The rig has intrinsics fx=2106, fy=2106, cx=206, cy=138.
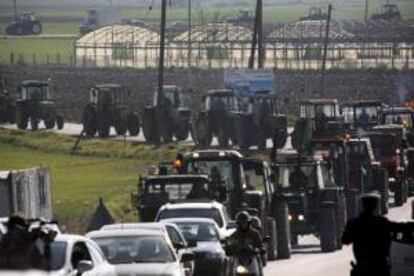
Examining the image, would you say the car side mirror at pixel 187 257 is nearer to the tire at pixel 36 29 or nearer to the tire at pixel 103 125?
the tire at pixel 103 125

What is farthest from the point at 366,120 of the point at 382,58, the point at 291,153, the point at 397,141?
the point at 382,58

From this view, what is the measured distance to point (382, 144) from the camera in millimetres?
54781

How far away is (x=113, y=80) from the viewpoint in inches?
4776

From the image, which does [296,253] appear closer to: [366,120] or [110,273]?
[110,273]

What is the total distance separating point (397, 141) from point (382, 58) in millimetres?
75583

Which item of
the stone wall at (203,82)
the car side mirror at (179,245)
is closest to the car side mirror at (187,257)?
the car side mirror at (179,245)

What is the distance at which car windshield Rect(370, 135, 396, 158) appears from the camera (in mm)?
54344

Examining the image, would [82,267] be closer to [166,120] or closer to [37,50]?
[166,120]

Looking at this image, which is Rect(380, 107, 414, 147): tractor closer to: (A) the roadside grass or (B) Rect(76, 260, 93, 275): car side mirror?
(B) Rect(76, 260, 93, 275): car side mirror

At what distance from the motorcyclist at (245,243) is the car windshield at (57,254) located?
16.1 ft

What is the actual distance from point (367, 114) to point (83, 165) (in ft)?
29.8

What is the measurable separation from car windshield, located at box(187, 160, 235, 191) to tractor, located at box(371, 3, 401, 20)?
109 meters

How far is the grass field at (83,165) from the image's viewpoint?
47.1m

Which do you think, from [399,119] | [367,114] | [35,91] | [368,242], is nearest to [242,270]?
[368,242]
